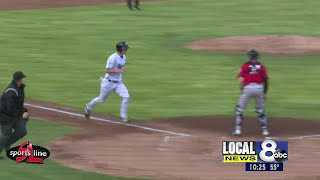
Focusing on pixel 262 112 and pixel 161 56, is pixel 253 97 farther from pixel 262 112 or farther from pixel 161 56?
pixel 161 56

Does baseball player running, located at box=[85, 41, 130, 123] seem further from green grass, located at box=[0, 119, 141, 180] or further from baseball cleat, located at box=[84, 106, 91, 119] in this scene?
green grass, located at box=[0, 119, 141, 180]

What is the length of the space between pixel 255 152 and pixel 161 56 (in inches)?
549

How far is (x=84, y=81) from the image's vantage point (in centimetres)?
2342

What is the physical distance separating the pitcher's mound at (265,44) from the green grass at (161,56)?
747 mm

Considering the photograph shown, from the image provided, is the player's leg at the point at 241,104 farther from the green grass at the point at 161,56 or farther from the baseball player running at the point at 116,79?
the green grass at the point at 161,56

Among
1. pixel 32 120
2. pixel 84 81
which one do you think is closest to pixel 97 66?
pixel 84 81

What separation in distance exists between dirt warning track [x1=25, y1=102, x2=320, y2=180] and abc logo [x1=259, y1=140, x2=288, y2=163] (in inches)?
9.1

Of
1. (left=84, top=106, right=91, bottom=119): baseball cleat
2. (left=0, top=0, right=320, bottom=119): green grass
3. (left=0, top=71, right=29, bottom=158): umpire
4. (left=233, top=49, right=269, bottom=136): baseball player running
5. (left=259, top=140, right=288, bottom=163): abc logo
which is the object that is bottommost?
(left=259, top=140, right=288, bottom=163): abc logo

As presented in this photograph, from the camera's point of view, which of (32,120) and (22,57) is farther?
(22,57)

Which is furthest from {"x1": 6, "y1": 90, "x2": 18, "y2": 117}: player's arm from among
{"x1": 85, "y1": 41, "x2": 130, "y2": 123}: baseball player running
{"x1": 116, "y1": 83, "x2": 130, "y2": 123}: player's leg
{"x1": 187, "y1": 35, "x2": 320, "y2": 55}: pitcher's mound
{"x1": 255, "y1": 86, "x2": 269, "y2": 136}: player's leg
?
{"x1": 187, "y1": 35, "x2": 320, "y2": 55}: pitcher's mound

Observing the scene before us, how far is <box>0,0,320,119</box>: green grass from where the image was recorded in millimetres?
20953

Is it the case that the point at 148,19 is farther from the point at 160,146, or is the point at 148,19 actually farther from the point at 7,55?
the point at 160,146

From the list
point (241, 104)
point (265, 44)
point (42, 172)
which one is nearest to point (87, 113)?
point (241, 104)

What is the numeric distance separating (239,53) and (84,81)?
7.18 metres
